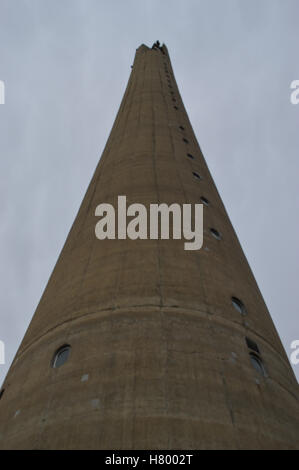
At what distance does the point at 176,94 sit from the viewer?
38.7 meters

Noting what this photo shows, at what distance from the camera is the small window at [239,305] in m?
16.0

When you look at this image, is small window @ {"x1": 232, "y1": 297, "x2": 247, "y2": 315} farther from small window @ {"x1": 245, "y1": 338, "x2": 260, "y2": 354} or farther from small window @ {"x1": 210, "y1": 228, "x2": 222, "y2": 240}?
small window @ {"x1": 210, "y1": 228, "x2": 222, "y2": 240}

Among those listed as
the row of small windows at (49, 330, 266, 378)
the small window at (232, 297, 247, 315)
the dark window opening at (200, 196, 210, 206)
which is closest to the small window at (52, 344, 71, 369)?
the row of small windows at (49, 330, 266, 378)

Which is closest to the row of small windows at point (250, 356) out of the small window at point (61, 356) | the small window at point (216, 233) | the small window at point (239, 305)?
the small window at point (61, 356)

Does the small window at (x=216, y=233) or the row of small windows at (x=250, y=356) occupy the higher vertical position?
Answer: the small window at (x=216, y=233)

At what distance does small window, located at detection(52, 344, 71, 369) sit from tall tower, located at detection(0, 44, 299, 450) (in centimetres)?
3

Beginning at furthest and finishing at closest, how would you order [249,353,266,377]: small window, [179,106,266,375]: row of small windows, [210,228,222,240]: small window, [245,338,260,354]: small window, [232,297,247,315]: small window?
[210,228,222,240]: small window
[232,297,247,315]: small window
[245,338,260,354]: small window
[179,106,266,375]: row of small windows
[249,353,266,377]: small window

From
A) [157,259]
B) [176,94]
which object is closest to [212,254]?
[157,259]

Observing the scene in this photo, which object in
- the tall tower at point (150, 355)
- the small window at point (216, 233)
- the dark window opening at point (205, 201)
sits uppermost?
the dark window opening at point (205, 201)

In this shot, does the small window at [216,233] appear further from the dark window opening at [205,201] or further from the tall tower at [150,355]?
the dark window opening at [205,201]

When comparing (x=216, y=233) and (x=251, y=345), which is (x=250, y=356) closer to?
(x=251, y=345)

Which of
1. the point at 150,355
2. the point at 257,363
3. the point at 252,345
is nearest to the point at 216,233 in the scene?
the point at 252,345

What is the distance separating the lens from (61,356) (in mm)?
14070

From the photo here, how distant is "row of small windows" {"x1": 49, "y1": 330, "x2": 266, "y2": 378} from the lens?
45.5ft
